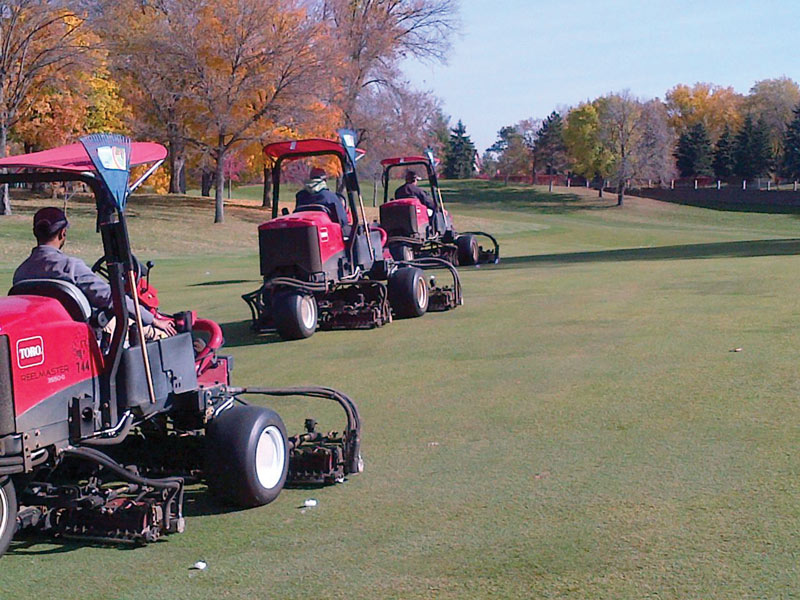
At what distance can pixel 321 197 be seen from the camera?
12.9 metres

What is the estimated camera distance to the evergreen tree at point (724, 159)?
82.2 metres

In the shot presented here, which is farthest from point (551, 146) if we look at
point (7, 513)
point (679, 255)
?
point (7, 513)

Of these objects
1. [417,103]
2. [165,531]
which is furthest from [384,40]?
[165,531]

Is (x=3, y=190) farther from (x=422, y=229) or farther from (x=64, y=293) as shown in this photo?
(x=64, y=293)

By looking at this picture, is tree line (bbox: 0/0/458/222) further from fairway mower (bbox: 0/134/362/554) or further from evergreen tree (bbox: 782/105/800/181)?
evergreen tree (bbox: 782/105/800/181)

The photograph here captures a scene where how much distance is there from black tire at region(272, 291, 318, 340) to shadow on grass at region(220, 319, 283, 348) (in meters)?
0.22

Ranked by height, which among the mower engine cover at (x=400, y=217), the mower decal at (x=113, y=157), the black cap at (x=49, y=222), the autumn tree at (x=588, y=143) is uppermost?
the autumn tree at (x=588, y=143)

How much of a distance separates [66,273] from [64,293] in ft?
0.60

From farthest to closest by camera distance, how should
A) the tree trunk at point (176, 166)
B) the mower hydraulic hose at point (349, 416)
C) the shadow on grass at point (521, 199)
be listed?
the shadow on grass at point (521, 199), the tree trunk at point (176, 166), the mower hydraulic hose at point (349, 416)

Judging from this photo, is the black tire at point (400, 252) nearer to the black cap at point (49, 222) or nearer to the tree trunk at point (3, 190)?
the black cap at point (49, 222)

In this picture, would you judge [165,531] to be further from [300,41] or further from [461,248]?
[300,41]

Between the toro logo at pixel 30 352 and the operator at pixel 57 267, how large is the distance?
0.52 m

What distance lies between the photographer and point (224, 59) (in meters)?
39.0

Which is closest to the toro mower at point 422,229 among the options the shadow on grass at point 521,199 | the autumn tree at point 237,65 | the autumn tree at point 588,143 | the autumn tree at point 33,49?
the autumn tree at point 33,49
